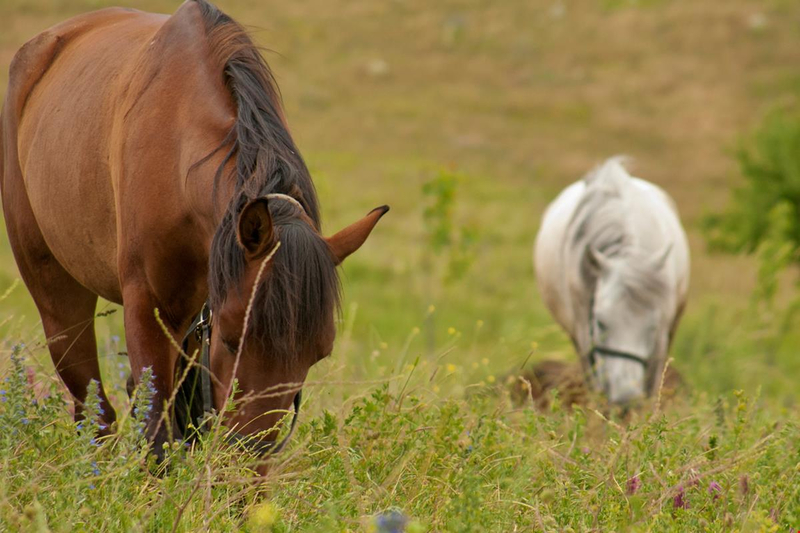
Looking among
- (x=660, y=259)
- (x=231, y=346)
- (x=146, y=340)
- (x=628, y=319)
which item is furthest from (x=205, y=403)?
(x=660, y=259)

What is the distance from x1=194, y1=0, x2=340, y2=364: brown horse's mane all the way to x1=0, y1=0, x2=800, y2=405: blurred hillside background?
943cm

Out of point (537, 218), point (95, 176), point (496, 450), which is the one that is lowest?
point (537, 218)

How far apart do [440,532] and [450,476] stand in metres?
0.54

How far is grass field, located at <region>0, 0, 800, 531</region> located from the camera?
280 centimetres

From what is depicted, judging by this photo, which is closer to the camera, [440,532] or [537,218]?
[440,532]

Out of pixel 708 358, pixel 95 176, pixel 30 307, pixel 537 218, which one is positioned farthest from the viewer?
pixel 537 218

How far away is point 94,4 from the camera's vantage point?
42.8 meters

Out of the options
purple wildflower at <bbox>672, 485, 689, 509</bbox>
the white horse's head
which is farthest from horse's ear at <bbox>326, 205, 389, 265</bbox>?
the white horse's head

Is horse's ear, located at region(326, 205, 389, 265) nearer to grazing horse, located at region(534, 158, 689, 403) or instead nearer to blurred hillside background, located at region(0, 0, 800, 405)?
grazing horse, located at region(534, 158, 689, 403)

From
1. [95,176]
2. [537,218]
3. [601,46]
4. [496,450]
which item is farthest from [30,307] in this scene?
[601,46]

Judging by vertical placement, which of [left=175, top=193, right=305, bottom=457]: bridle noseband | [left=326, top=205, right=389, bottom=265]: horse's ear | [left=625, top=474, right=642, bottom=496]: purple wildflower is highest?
[left=326, top=205, right=389, bottom=265]: horse's ear

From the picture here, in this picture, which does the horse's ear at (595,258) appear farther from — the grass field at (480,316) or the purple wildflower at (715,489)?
the purple wildflower at (715,489)

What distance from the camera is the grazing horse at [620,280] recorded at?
21.7 ft

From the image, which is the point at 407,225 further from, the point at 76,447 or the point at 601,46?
the point at 601,46
